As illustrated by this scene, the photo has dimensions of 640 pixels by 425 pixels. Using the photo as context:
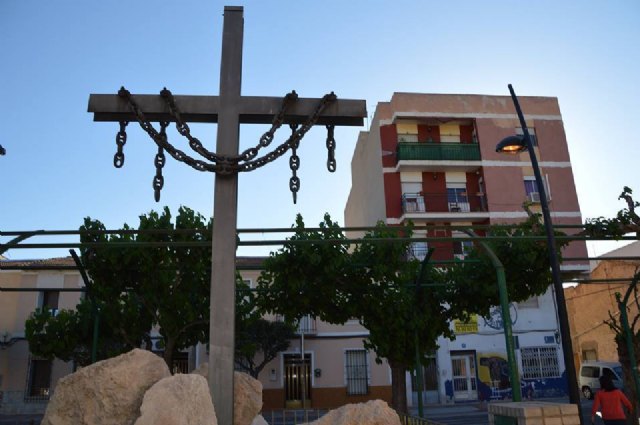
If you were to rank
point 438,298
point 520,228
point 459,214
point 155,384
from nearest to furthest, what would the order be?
point 155,384, point 520,228, point 438,298, point 459,214

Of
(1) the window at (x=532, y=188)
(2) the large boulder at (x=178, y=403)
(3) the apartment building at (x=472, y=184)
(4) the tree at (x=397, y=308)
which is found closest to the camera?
(2) the large boulder at (x=178, y=403)

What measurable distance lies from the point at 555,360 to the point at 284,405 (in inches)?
546

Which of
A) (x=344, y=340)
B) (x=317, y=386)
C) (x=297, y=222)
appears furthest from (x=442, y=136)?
(x=297, y=222)

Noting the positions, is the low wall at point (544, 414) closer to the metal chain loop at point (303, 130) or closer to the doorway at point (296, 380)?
the metal chain loop at point (303, 130)

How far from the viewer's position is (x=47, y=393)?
2572 centimetres

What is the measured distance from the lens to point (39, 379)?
26.0 m

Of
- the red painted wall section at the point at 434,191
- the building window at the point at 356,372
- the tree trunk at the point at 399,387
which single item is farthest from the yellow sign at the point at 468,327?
the tree trunk at the point at 399,387

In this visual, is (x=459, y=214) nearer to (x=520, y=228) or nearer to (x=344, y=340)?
(x=344, y=340)

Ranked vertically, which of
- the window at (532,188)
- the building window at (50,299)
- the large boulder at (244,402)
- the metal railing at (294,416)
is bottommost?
the metal railing at (294,416)

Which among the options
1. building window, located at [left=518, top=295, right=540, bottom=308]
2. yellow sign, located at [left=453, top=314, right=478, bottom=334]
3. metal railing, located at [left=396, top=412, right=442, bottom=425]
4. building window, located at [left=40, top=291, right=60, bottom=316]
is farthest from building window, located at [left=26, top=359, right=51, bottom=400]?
building window, located at [left=518, top=295, right=540, bottom=308]

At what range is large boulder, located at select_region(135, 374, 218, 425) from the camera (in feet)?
13.2

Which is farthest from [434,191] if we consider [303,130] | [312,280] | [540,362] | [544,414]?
[544,414]

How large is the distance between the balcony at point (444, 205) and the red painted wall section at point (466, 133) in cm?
326

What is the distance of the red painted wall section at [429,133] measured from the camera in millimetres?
30188
